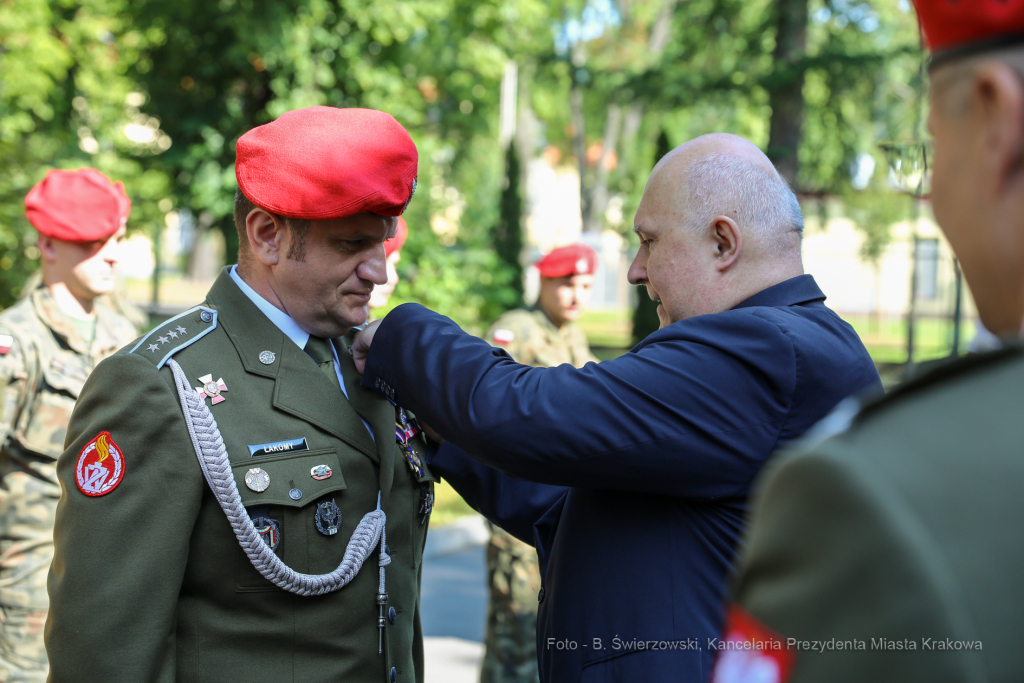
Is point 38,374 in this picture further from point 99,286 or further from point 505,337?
point 505,337

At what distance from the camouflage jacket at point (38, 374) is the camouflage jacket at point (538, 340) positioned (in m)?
2.55

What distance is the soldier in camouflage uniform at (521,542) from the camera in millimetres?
4805

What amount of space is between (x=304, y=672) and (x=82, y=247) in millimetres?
2841

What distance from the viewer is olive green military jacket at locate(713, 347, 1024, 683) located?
612 millimetres

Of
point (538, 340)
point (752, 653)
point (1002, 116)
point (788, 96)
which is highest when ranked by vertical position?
point (788, 96)

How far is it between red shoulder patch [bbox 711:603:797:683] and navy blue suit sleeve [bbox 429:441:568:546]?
4.75 feet

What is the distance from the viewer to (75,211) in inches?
152

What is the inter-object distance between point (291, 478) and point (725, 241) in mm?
1047

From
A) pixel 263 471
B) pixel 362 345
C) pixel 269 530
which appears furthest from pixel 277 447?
pixel 362 345

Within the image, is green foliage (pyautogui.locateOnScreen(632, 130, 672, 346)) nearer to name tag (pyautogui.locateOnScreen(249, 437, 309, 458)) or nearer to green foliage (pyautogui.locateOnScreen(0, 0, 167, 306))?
Answer: green foliage (pyautogui.locateOnScreen(0, 0, 167, 306))

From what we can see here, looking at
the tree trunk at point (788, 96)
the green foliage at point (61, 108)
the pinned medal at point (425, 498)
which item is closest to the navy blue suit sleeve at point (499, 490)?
the pinned medal at point (425, 498)

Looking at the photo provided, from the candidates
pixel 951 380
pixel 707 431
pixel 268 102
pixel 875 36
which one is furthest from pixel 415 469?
pixel 875 36

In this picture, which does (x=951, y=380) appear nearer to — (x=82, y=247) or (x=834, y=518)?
(x=834, y=518)

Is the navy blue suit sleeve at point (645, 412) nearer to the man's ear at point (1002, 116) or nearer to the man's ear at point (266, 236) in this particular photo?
the man's ear at point (266, 236)
